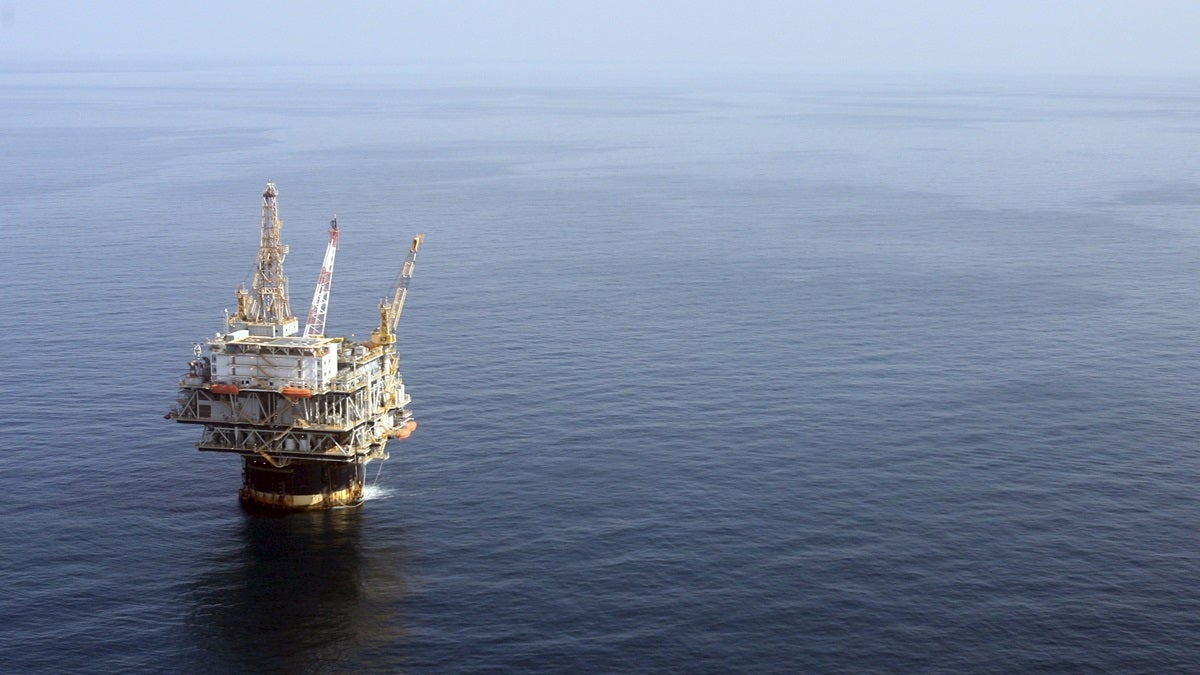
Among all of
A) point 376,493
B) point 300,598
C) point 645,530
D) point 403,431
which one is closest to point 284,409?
point 403,431

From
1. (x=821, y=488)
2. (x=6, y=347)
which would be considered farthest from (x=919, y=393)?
(x=6, y=347)

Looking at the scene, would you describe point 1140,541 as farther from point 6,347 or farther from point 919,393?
point 6,347

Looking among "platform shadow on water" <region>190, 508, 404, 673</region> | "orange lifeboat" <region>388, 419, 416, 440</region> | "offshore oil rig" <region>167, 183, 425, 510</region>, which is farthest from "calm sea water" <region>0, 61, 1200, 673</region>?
"orange lifeboat" <region>388, 419, 416, 440</region>

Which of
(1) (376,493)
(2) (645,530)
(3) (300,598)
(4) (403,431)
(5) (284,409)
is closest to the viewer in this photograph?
(3) (300,598)

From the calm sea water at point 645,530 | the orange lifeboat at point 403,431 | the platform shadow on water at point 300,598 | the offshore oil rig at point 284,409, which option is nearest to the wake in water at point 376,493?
the calm sea water at point 645,530

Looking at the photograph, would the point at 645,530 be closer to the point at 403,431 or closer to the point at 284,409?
the point at 403,431

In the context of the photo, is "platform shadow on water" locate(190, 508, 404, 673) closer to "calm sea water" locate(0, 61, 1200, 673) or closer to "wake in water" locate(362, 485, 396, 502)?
"calm sea water" locate(0, 61, 1200, 673)
